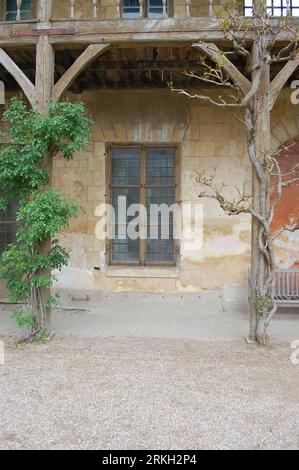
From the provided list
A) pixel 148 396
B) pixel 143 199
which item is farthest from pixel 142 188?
pixel 148 396

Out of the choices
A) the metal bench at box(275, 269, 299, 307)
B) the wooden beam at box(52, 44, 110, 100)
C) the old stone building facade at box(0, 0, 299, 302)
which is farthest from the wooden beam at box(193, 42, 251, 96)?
the metal bench at box(275, 269, 299, 307)

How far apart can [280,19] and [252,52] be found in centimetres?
46

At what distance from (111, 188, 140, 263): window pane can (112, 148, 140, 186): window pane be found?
16 cm

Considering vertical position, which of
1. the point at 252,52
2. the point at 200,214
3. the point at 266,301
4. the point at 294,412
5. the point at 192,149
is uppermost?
the point at 252,52

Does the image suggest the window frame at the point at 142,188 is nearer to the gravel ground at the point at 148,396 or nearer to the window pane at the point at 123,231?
the window pane at the point at 123,231

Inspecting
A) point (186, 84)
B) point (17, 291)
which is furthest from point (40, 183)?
point (186, 84)

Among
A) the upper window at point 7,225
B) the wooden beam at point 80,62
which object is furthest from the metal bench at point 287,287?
the upper window at point 7,225

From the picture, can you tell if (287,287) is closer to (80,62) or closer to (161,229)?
(161,229)

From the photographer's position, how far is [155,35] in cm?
537

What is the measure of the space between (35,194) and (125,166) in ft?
8.91

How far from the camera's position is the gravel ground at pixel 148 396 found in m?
2.95

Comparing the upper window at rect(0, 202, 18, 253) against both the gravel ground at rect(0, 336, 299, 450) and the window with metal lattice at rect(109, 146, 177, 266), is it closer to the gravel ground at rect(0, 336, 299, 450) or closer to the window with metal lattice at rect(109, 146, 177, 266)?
the window with metal lattice at rect(109, 146, 177, 266)

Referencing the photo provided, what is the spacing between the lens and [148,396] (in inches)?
144

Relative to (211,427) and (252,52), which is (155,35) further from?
(211,427)
